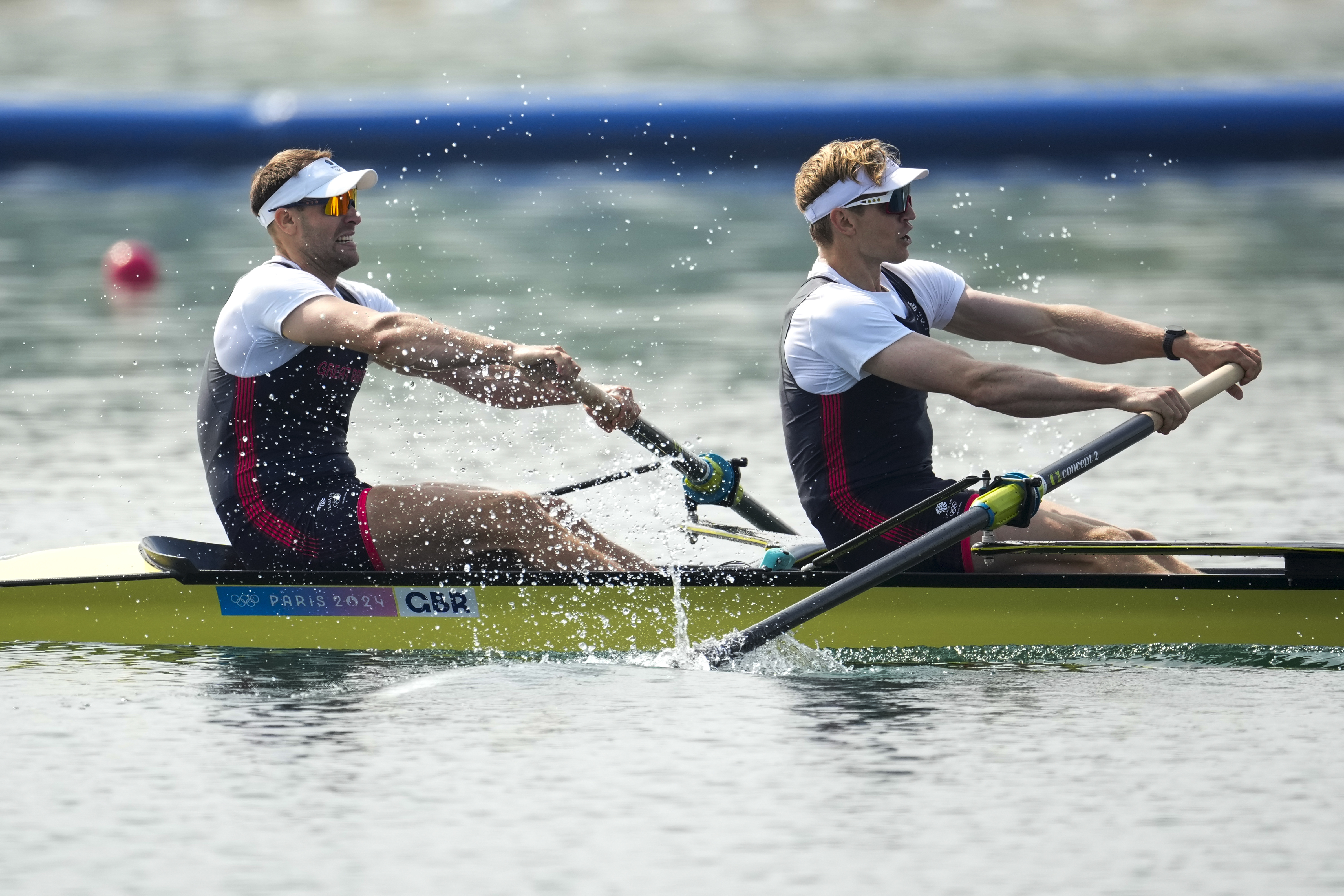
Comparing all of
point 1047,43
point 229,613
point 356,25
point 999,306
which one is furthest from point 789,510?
point 356,25

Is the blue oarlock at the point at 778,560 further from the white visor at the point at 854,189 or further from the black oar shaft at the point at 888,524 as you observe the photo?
the white visor at the point at 854,189

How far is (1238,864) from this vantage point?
441cm

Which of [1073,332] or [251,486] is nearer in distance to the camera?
[251,486]

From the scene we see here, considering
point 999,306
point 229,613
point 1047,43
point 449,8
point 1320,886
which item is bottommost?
point 1320,886

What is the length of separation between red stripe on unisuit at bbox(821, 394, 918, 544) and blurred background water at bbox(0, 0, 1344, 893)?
0.37m

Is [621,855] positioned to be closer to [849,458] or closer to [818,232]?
[849,458]

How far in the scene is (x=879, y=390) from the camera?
20.0ft

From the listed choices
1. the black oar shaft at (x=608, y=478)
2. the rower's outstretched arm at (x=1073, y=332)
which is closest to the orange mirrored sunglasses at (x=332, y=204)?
the black oar shaft at (x=608, y=478)

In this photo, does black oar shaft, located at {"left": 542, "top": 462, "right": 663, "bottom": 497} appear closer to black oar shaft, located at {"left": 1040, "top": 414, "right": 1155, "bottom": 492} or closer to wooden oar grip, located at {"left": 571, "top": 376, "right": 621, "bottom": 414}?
wooden oar grip, located at {"left": 571, "top": 376, "right": 621, "bottom": 414}

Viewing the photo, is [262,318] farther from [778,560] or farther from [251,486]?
[778,560]

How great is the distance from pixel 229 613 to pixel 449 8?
30.5m

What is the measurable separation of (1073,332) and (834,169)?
107 centimetres

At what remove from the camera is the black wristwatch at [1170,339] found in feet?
21.5

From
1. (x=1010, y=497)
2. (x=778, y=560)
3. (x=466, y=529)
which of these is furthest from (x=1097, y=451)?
(x=466, y=529)
